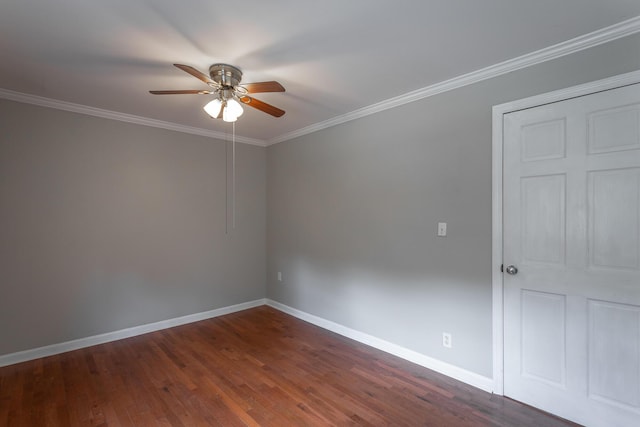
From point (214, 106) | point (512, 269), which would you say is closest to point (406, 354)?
point (512, 269)

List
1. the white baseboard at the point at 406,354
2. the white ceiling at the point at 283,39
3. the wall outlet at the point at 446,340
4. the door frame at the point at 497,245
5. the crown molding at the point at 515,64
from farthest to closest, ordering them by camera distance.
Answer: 1. the wall outlet at the point at 446,340
2. the white baseboard at the point at 406,354
3. the door frame at the point at 497,245
4. the crown molding at the point at 515,64
5. the white ceiling at the point at 283,39

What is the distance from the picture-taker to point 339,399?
90.0 inches

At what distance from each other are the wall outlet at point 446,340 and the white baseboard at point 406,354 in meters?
0.16

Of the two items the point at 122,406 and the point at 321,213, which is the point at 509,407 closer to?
the point at 321,213

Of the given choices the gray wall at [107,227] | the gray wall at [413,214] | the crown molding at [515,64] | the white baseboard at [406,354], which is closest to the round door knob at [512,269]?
the gray wall at [413,214]

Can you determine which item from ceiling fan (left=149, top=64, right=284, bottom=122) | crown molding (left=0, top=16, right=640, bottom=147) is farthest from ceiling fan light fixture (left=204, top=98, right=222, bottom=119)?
crown molding (left=0, top=16, right=640, bottom=147)

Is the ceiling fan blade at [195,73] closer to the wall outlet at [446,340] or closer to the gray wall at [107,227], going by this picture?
the gray wall at [107,227]

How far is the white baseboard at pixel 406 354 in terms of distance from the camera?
242 centimetres

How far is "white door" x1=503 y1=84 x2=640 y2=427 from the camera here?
182 centimetres

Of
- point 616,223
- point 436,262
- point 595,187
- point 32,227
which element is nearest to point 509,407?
point 436,262

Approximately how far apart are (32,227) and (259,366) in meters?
2.53

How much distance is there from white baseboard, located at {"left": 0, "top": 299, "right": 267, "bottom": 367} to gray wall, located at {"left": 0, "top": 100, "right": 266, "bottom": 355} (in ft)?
0.19

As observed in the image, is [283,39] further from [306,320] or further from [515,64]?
[306,320]

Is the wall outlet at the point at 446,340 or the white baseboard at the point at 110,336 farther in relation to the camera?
the white baseboard at the point at 110,336
